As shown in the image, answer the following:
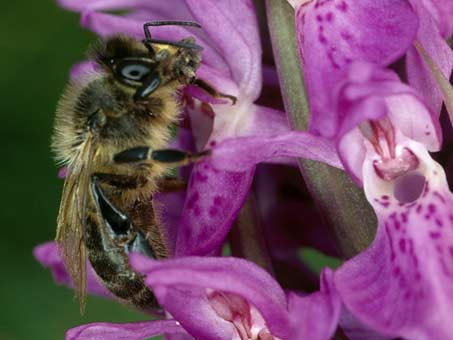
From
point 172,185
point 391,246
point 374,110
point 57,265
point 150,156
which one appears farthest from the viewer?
point 57,265

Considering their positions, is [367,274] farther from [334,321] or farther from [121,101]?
[121,101]

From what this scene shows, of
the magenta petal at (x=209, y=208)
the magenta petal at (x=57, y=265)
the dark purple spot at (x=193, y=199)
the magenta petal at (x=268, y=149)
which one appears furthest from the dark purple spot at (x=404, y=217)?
the magenta petal at (x=57, y=265)

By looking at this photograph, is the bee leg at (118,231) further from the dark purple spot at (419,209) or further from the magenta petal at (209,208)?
the dark purple spot at (419,209)

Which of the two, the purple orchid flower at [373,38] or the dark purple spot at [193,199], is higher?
the purple orchid flower at [373,38]

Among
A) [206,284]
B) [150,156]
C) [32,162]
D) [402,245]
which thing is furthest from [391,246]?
[32,162]

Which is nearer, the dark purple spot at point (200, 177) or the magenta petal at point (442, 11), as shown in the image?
the magenta petal at point (442, 11)

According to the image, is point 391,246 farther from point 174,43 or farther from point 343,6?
point 174,43
